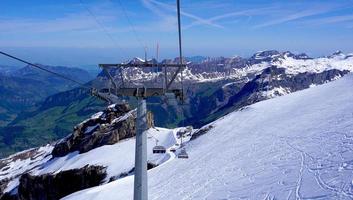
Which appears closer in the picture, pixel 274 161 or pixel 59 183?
pixel 274 161

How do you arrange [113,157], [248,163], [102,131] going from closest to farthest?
A: 1. [248,163]
2. [113,157]
3. [102,131]

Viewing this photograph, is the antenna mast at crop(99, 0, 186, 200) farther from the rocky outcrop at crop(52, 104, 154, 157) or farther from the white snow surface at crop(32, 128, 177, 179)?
the rocky outcrop at crop(52, 104, 154, 157)

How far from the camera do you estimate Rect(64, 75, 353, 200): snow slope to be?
2648 centimetres

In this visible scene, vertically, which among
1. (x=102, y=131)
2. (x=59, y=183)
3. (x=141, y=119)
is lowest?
(x=59, y=183)

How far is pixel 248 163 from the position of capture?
3825 centimetres

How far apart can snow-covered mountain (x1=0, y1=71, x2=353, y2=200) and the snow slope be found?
79 mm

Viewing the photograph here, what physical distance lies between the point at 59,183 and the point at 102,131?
2334cm

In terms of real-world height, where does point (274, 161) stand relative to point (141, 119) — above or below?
below

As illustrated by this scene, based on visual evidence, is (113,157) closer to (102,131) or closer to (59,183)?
(59,183)

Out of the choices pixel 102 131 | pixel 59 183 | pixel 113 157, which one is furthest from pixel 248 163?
pixel 102 131

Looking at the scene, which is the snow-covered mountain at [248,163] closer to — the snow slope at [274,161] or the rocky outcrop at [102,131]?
the snow slope at [274,161]

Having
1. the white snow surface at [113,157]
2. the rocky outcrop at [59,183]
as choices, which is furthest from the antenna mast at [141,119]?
the rocky outcrop at [59,183]

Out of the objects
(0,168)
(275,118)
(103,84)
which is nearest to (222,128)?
(275,118)

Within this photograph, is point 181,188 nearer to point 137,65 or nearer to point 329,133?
point 329,133
